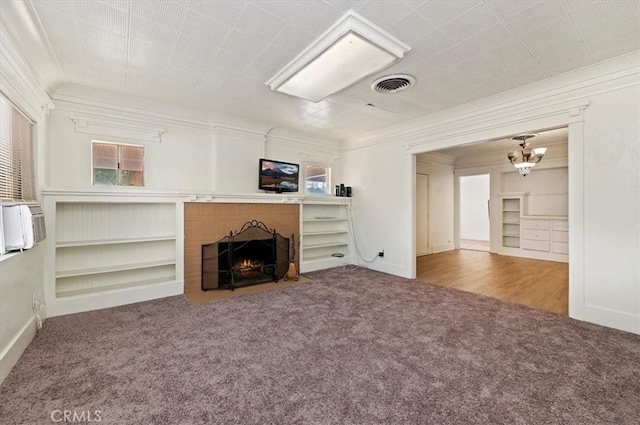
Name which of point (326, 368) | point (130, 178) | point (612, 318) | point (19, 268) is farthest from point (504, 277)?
point (19, 268)

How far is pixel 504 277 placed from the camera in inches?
195

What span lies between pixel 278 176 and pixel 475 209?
28.1 ft

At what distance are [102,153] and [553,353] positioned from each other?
18.3 feet

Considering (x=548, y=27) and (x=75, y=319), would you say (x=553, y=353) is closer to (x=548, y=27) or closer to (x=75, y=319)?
(x=548, y=27)

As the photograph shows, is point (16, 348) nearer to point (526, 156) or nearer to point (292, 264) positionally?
point (292, 264)

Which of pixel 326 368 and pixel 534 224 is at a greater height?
pixel 534 224

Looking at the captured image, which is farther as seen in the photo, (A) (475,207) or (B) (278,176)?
(A) (475,207)

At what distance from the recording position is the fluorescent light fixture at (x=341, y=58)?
225cm

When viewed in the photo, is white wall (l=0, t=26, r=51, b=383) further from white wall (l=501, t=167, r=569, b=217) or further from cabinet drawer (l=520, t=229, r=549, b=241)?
white wall (l=501, t=167, r=569, b=217)

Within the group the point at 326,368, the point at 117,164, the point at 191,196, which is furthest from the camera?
the point at 191,196

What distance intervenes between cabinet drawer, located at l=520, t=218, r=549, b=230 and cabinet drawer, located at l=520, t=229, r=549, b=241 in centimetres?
10

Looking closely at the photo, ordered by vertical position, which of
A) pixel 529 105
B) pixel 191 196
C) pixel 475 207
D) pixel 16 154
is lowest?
pixel 475 207

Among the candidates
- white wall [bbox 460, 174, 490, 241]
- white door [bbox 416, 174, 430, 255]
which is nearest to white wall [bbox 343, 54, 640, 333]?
white door [bbox 416, 174, 430, 255]

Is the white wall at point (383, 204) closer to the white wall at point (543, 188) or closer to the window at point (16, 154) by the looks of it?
the white wall at point (543, 188)
